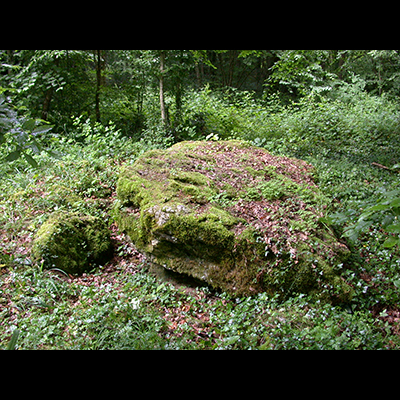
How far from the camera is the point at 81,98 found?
9.31 meters

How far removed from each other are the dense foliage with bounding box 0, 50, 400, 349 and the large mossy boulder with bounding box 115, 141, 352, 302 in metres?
0.24

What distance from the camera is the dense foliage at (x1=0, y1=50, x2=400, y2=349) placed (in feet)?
9.95

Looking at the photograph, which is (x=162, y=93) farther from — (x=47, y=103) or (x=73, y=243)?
(x=73, y=243)

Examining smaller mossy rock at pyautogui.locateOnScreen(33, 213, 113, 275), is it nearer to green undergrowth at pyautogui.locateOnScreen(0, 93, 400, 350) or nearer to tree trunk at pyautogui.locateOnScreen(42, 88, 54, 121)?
green undergrowth at pyautogui.locateOnScreen(0, 93, 400, 350)

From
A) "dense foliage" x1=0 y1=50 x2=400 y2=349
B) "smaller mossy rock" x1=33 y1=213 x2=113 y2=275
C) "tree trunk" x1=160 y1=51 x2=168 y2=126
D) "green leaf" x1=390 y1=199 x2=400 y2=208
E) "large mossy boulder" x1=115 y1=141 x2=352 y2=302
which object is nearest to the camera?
"green leaf" x1=390 y1=199 x2=400 y2=208

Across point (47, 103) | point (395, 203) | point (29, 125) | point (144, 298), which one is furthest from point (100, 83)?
point (395, 203)

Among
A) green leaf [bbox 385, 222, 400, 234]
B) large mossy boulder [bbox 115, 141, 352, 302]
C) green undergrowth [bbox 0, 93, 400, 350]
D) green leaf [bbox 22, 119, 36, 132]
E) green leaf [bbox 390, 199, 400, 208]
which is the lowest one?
green undergrowth [bbox 0, 93, 400, 350]

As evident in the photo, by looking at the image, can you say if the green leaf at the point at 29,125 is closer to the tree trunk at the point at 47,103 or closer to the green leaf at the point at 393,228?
the green leaf at the point at 393,228

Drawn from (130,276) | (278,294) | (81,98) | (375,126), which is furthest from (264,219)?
(81,98)

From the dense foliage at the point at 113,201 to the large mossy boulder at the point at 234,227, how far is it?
0.24 meters

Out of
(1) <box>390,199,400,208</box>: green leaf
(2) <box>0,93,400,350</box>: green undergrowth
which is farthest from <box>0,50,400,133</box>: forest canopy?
(1) <box>390,199,400,208</box>: green leaf
